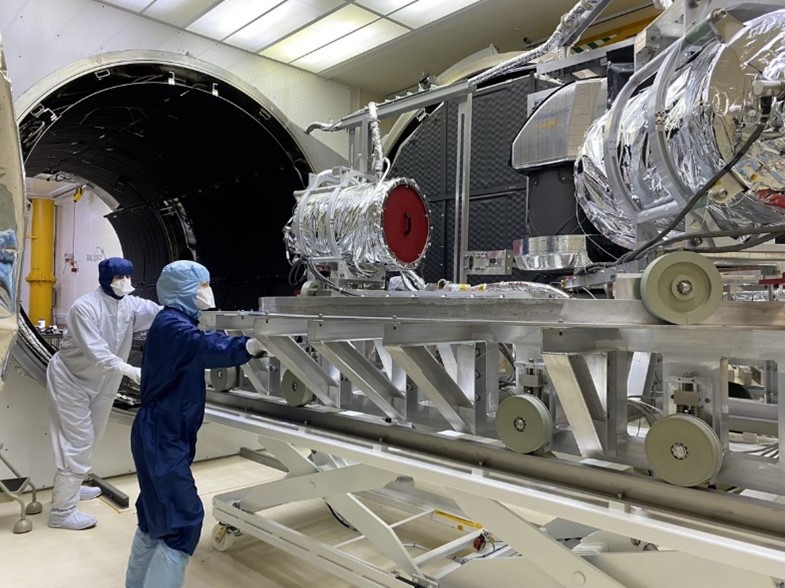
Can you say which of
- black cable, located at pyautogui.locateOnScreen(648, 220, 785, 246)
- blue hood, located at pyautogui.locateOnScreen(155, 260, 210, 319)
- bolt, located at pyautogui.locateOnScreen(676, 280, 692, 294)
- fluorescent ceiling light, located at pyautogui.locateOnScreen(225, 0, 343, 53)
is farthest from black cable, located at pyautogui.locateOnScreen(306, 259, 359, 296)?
bolt, located at pyautogui.locateOnScreen(676, 280, 692, 294)

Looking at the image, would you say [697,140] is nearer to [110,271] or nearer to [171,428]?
[171,428]

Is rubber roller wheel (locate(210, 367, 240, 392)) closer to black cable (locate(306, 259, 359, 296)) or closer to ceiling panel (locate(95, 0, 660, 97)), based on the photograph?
black cable (locate(306, 259, 359, 296))

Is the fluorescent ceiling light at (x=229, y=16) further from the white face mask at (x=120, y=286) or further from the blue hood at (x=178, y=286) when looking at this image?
the blue hood at (x=178, y=286)

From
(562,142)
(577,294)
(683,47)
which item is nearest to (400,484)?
(577,294)

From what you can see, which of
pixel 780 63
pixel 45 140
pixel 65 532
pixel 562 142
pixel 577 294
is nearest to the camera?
pixel 780 63

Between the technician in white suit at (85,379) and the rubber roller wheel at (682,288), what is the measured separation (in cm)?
233

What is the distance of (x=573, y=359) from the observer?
1.36 m

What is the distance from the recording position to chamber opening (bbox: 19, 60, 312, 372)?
11.7 feet

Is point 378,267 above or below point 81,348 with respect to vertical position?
above

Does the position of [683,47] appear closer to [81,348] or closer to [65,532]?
[81,348]

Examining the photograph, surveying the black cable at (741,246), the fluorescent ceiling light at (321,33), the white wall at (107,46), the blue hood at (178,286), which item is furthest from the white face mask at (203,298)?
the fluorescent ceiling light at (321,33)

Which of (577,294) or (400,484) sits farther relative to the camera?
(400,484)

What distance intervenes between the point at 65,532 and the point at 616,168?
2.92m

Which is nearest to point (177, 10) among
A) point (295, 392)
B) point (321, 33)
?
point (321, 33)
